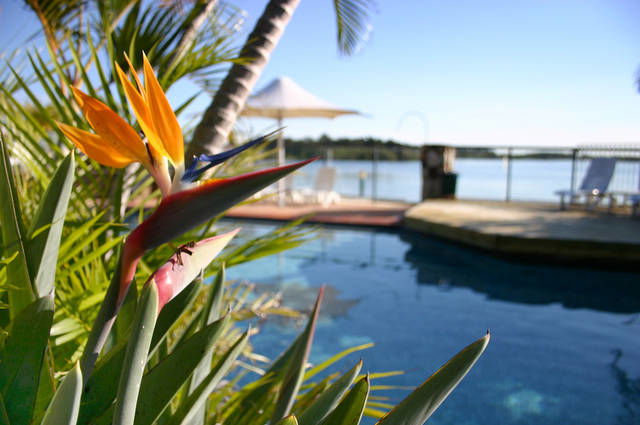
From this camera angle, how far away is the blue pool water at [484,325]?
125 inches

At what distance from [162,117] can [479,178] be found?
30.8 m

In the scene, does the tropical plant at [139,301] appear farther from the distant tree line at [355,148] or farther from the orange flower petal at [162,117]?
the distant tree line at [355,148]

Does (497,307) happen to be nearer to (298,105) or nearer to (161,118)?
(161,118)

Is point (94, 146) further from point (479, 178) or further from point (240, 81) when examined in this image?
point (479, 178)

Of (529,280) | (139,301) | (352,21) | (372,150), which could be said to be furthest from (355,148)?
(139,301)

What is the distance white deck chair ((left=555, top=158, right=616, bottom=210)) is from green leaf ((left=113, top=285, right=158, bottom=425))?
998 centimetres

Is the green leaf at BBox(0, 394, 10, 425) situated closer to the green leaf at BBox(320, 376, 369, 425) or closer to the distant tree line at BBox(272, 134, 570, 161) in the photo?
the green leaf at BBox(320, 376, 369, 425)

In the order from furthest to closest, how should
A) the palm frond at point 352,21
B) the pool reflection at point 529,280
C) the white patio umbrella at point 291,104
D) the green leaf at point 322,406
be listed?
the white patio umbrella at point 291,104 → the pool reflection at point 529,280 → the palm frond at point 352,21 → the green leaf at point 322,406

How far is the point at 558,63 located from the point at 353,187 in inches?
907

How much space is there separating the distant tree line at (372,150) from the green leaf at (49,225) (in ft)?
31.4

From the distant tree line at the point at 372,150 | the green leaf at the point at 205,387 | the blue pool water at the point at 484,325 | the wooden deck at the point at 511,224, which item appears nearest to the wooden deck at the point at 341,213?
the wooden deck at the point at 511,224

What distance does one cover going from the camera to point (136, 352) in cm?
47

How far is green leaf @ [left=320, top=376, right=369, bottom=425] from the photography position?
0.64 m

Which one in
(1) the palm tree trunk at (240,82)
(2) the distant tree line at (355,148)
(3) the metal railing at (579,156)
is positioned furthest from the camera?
(2) the distant tree line at (355,148)
